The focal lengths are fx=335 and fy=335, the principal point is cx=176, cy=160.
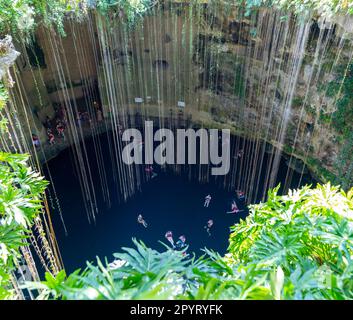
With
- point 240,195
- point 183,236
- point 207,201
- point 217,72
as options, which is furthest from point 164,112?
point 183,236

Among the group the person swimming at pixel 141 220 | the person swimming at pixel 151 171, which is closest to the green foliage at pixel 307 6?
the person swimming at pixel 151 171

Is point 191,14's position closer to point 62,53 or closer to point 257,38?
point 257,38

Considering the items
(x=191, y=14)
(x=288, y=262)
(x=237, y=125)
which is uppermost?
(x=191, y=14)

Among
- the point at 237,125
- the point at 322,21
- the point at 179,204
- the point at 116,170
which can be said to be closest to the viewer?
the point at 322,21

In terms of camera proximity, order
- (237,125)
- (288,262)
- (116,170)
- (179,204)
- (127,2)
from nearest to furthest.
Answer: (288,262) → (127,2) → (179,204) → (116,170) → (237,125)

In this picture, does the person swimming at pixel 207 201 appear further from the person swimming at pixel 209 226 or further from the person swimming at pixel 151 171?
the person swimming at pixel 151 171

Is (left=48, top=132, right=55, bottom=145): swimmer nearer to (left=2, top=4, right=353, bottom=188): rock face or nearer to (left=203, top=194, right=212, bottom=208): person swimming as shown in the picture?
(left=2, top=4, right=353, bottom=188): rock face

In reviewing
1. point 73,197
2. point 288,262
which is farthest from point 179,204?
point 288,262
